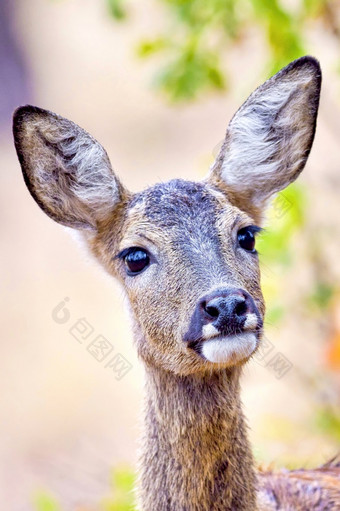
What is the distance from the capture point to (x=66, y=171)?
491cm

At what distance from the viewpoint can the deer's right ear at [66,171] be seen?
463 cm

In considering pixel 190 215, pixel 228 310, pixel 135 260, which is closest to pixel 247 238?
pixel 190 215

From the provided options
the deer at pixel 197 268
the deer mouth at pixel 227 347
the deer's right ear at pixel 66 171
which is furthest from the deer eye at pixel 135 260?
the deer mouth at pixel 227 347

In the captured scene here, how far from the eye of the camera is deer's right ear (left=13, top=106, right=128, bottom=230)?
463 cm

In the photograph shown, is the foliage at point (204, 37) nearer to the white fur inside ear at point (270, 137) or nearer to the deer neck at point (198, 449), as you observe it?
the white fur inside ear at point (270, 137)

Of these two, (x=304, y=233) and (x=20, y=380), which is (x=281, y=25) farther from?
(x=20, y=380)

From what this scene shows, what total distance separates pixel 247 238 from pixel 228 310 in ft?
2.79

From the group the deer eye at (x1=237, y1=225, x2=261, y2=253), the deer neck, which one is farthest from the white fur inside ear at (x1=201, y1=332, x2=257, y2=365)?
the deer eye at (x1=237, y1=225, x2=261, y2=253)

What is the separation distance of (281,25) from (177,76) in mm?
987

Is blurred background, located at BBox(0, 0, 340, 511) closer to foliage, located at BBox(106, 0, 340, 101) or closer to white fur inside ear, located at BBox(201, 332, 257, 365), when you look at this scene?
foliage, located at BBox(106, 0, 340, 101)

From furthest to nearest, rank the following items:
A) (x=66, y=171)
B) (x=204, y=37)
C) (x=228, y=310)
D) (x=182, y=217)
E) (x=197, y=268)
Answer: (x=204, y=37) < (x=66, y=171) < (x=182, y=217) < (x=197, y=268) < (x=228, y=310)

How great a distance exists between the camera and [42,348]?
40.4 ft

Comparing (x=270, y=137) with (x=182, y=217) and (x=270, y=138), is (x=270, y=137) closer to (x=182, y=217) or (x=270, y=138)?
(x=270, y=138)

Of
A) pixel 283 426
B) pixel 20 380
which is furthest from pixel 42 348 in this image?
pixel 283 426
